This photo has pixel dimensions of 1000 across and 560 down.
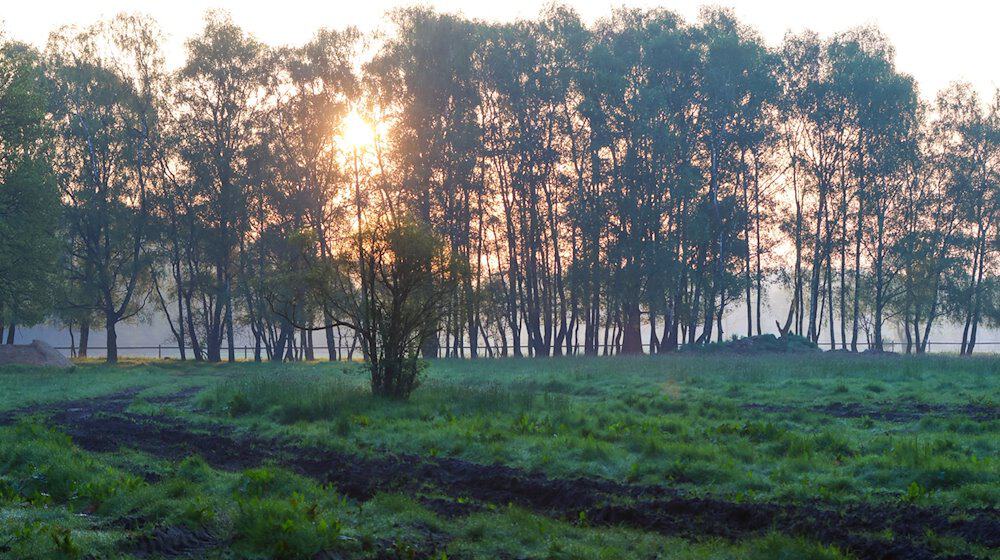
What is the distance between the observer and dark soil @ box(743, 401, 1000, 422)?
59.4ft

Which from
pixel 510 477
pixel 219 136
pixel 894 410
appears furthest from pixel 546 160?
pixel 510 477

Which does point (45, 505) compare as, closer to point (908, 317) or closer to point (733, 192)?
point (733, 192)

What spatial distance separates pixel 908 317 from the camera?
2552 inches

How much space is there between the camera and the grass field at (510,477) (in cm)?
884

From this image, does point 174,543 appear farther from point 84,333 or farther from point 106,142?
point 84,333

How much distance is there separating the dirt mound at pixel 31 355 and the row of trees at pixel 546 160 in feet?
7.08

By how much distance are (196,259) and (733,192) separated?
124ft

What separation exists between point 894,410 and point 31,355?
44698 mm

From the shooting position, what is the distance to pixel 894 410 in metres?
19.5

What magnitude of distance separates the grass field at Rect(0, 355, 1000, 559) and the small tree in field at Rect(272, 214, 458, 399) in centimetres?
118

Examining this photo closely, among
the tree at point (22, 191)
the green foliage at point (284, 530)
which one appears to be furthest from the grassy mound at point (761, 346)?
the green foliage at point (284, 530)

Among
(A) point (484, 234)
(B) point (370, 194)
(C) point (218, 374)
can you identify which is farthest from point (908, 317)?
(C) point (218, 374)

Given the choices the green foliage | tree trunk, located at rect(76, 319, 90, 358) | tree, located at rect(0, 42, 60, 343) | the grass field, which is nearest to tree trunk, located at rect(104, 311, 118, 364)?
tree trunk, located at rect(76, 319, 90, 358)

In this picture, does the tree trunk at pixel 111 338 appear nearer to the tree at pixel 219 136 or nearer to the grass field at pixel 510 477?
the tree at pixel 219 136
